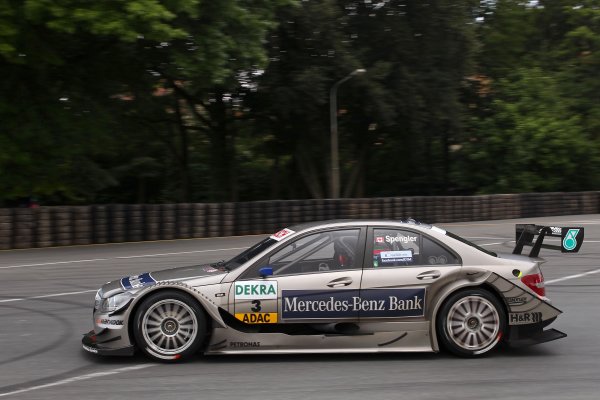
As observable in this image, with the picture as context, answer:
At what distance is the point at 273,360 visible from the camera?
6.89 meters

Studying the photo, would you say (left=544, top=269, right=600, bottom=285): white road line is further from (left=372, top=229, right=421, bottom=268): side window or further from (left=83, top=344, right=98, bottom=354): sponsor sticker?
(left=83, top=344, right=98, bottom=354): sponsor sticker

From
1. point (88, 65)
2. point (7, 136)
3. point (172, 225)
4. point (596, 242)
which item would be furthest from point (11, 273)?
point (596, 242)

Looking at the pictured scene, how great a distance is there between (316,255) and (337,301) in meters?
0.47

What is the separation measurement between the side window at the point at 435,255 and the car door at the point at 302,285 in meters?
0.59

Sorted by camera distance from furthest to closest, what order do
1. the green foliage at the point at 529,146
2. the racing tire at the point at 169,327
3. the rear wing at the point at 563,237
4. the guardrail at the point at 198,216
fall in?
the green foliage at the point at 529,146 → the guardrail at the point at 198,216 → the rear wing at the point at 563,237 → the racing tire at the point at 169,327

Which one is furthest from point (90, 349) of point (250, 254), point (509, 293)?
point (509, 293)

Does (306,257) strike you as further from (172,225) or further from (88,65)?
(88,65)

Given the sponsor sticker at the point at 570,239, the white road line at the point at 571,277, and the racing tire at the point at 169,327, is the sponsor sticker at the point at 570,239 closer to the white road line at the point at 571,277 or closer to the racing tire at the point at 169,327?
the racing tire at the point at 169,327

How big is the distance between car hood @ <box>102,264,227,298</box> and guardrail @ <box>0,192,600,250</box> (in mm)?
11877

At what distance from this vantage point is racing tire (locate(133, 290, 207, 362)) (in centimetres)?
672

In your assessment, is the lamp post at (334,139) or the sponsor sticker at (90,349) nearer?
the sponsor sticker at (90,349)

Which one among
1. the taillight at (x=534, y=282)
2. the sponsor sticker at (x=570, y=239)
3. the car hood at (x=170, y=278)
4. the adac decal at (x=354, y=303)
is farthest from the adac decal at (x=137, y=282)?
the sponsor sticker at (x=570, y=239)

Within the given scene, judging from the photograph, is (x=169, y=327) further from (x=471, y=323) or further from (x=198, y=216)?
(x=198, y=216)

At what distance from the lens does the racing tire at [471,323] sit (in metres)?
6.90
